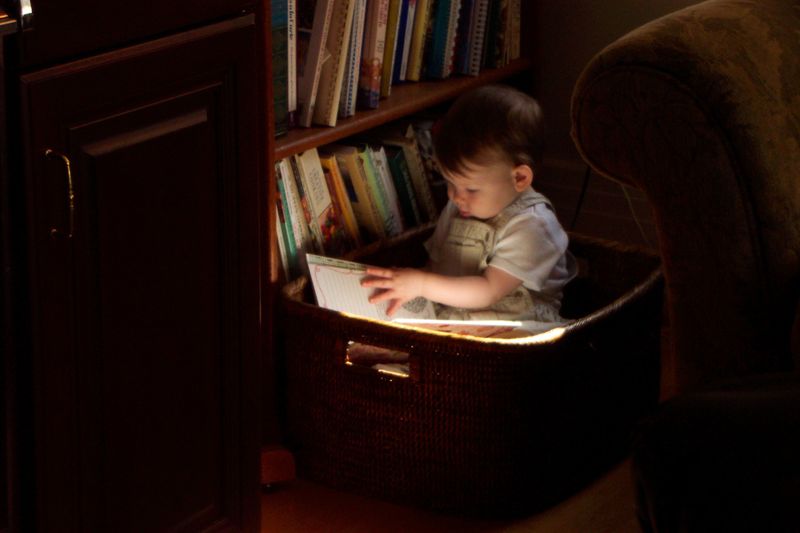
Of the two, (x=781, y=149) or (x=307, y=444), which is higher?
(x=781, y=149)

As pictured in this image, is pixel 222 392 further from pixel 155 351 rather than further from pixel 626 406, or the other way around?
pixel 626 406

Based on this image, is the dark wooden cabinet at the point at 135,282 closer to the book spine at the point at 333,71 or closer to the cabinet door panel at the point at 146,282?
the cabinet door panel at the point at 146,282

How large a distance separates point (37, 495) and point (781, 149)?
82 centimetres

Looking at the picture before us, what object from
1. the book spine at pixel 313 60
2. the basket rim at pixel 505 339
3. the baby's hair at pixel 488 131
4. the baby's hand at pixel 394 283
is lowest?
the basket rim at pixel 505 339

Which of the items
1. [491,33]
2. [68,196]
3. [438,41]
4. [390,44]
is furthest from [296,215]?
[68,196]

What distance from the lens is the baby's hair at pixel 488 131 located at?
186 centimetres

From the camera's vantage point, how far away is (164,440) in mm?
1354

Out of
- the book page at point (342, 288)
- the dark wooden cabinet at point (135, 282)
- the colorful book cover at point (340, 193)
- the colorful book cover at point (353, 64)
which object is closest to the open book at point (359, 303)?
the book page at point (342, 288)

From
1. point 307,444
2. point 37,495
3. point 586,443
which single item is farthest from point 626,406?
point 37,495

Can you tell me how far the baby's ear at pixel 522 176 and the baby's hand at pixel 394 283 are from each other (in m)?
0.21

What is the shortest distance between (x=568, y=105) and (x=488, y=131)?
0.68 meters

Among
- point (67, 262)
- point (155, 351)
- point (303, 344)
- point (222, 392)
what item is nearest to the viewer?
point (67, 262)

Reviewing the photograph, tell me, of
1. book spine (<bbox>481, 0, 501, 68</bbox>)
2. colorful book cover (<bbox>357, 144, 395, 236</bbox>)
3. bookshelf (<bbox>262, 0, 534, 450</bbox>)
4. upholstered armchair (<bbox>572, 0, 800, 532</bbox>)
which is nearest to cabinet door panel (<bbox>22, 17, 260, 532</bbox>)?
bookshelf (<bbox>262, 0, 534, 450</bbox>)

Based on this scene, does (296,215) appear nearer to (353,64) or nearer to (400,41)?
(353,64)
